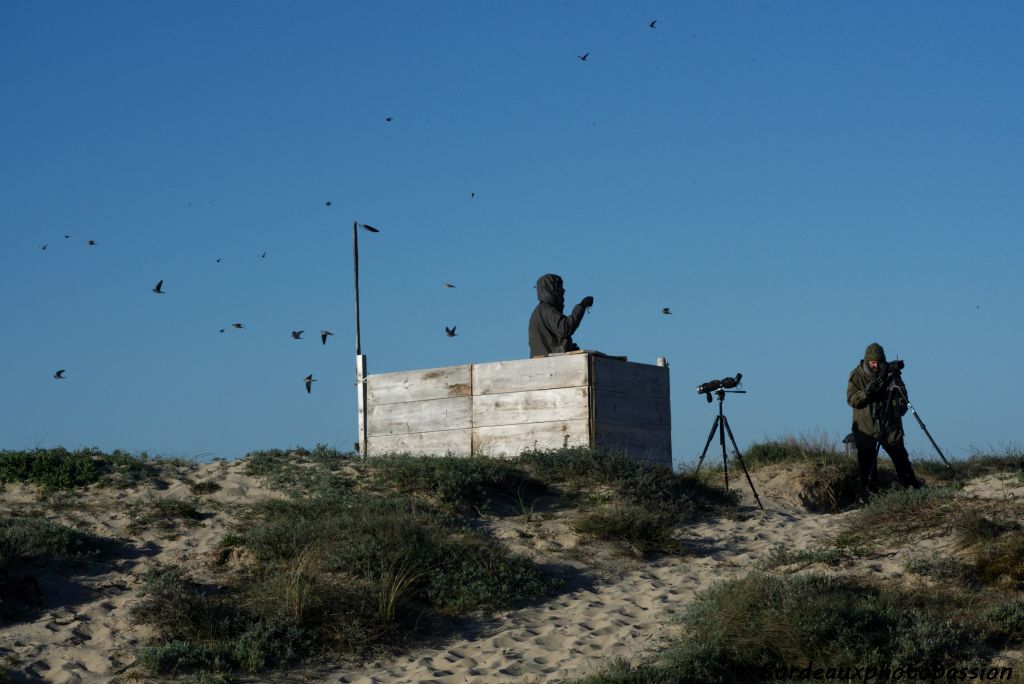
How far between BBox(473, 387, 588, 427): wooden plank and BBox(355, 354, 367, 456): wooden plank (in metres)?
1.73

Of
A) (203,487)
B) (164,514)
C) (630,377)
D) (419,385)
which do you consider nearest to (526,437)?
(630,377)

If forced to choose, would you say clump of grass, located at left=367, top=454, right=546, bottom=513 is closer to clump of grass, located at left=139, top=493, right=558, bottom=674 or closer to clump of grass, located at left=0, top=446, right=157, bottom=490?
clump of grass, located at left=139, top=493, right=558, bottom=674

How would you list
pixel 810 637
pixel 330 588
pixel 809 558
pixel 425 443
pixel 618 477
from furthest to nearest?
1. pixel 425 443
2. pixel 618 477
3. pixel 809 558
4. pixel 330 588
5. pixel 810 637

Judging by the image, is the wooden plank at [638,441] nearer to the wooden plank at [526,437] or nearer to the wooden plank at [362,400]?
the wooden plank at [526,437]

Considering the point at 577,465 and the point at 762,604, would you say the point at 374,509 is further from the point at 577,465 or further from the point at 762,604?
the point at 762,604

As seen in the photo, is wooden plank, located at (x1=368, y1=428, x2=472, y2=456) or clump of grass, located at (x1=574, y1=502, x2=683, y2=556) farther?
wooden plank, located at (x1=368, y1=428, x2=472, y2=456)

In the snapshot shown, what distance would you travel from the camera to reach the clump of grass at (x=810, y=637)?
8.85 m

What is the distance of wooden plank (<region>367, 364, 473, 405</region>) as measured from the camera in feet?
50.2

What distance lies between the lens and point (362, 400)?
1609cm

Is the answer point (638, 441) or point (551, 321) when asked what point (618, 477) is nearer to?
point (638, 441)

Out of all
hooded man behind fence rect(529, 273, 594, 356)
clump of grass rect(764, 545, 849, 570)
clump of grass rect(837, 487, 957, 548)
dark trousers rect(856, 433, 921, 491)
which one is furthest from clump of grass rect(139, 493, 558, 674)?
dark trousers rect(856, 433, 921, 491)

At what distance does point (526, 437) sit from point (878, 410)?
4355 millimetres

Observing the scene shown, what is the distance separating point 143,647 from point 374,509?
3195mm

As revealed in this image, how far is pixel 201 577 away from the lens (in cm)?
1085
